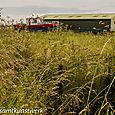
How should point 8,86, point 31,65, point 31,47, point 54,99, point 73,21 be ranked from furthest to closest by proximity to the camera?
point 73,21 < point 31,47 < point 31,65 < point 54,99 < point 8,86

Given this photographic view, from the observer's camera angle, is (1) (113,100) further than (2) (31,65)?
No

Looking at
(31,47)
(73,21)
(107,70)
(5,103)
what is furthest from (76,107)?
(73,21)

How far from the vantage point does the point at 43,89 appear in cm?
244

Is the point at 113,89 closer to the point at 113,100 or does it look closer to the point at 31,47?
the point at 113,100

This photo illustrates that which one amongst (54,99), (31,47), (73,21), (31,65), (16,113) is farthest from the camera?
(73,21)

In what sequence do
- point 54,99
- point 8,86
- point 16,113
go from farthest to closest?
point 54,99
point 8,86
point 16,113

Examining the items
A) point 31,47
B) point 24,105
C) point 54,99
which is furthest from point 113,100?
point 31,47

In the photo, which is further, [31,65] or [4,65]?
[31,65]

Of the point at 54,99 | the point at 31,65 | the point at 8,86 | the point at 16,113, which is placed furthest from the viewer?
the point at 31,65

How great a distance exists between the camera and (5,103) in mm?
2205

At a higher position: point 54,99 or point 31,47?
point 31,47

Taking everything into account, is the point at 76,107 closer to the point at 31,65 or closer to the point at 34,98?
the point at 34,98

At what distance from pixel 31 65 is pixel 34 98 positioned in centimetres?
51

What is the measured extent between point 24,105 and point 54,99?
45cm
